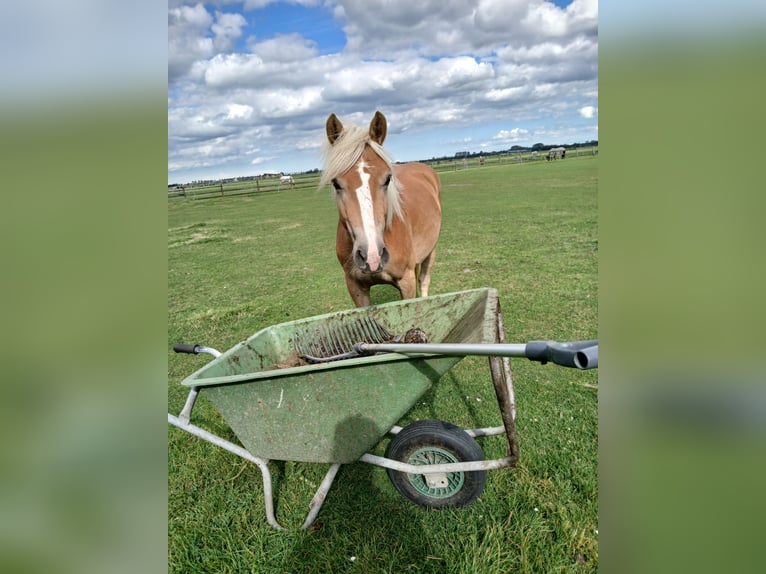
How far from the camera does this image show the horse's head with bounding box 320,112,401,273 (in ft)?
9.46

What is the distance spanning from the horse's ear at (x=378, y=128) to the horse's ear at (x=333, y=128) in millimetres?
242

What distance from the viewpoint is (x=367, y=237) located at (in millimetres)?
2873

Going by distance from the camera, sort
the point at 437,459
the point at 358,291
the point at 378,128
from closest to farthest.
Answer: the point at 437,459, the point at 378,128, the point at 358,291

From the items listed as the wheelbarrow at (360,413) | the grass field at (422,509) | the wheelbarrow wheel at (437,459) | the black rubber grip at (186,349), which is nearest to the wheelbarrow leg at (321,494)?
the wheelbarrow at (360,413)

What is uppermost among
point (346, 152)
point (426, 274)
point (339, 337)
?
point (346, 152)

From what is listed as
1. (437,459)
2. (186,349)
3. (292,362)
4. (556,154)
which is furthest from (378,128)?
(556,154)

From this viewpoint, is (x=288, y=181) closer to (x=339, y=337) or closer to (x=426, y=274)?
(x=426, y=274)

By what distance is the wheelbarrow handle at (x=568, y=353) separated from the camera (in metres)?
0.67

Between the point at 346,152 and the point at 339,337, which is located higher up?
the point at 346,152

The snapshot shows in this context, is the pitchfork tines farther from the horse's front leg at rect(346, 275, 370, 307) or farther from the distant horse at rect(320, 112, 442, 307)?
the horse's front leg at rect(346, 275, 370, 307)

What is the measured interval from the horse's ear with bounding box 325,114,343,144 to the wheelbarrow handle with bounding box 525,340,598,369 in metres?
2.70

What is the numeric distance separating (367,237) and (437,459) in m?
1.43

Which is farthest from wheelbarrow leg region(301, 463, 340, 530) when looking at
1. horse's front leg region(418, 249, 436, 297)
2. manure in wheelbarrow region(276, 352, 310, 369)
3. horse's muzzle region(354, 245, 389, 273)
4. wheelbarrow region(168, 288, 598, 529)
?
horse's front leg region(418, 249, 436, 297)
